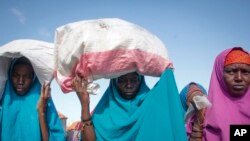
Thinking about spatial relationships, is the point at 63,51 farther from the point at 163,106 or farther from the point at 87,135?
the point at 163,106

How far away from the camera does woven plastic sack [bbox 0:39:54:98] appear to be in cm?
368

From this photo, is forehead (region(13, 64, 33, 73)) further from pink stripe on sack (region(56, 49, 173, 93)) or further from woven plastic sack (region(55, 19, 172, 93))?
pink stripe on sack (region(56, 49, 173, 93))

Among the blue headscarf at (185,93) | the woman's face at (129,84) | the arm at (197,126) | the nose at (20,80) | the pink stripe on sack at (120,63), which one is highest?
the pink stripe on sack at (120,63)

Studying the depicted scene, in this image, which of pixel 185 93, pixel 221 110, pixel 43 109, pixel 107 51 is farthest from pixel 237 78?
pixel 43 109

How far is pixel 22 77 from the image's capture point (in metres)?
3.79

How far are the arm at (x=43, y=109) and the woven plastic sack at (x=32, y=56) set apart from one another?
11 centimetres

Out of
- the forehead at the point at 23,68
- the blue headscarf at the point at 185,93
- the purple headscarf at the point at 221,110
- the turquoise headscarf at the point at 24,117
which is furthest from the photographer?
the blue headscarf at the point at 185,93

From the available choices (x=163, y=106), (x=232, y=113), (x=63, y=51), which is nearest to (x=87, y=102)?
(x=63, y=51)

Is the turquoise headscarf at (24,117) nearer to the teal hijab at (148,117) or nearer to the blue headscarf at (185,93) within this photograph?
the teal hijab at (148,117)

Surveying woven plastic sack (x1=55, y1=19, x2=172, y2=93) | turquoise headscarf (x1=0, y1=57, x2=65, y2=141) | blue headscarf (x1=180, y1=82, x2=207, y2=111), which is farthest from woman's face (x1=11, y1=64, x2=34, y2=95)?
blue headscarf (x1=180, y1=82, x2=207, y2=111)

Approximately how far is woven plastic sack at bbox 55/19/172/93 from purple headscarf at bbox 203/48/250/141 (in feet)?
2.82

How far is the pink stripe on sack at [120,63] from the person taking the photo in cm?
320

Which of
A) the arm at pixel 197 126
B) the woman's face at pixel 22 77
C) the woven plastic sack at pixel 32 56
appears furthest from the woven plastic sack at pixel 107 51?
the arm at pixel 197 126

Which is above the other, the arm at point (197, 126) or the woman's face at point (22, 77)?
the woman's face at point (22, 77)
